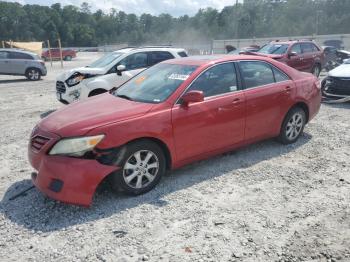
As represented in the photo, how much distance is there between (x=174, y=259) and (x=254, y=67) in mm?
3468

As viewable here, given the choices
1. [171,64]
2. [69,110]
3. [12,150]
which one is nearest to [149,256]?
[69,110]

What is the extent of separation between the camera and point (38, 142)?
4.30m

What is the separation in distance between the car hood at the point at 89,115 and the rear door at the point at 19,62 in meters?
15.4

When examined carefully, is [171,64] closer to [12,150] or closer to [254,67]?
[254,67]

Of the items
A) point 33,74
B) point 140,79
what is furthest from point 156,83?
point 33,74

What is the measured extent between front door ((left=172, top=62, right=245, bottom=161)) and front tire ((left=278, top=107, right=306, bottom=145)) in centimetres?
110

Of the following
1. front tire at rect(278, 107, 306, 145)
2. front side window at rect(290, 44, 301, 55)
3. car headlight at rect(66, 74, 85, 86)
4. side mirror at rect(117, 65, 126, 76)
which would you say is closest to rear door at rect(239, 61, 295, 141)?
front tire at rect(278, 107, 306, 145)

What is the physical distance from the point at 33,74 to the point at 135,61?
11503 millimetres

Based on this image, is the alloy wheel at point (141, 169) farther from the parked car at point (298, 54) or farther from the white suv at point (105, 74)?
the parked car at point (298, 54)

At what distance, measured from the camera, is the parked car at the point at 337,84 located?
9.70 m

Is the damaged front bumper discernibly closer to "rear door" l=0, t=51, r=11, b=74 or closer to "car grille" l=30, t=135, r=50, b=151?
"car grille" l=30, t=135, r=50, b=151

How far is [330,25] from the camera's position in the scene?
7588 cm

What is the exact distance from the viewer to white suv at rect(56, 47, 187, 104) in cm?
894

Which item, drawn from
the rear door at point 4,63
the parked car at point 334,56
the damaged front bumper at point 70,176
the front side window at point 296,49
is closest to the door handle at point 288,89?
the damaged front bumper at point 70,176
